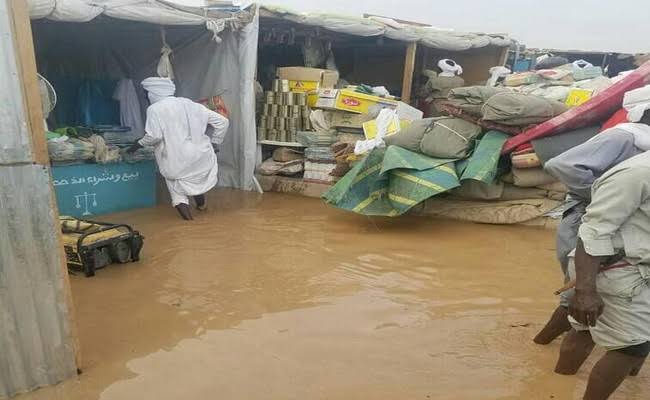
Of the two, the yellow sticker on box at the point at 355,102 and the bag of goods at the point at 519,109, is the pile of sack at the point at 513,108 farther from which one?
the yellow sticker on box at the point at 355,102

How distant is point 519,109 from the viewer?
5.07 meters

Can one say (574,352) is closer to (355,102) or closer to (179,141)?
(179,141)

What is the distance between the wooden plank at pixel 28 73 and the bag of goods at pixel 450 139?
4026 millimetres

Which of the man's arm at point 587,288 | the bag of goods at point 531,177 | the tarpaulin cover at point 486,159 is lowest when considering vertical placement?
the bag of goods at point 531,177

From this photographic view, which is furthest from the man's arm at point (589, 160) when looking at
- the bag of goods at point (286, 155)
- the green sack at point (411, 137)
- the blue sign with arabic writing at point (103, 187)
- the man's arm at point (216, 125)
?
the bag of goods at point (286, 155)

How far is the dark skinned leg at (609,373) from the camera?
211 cm

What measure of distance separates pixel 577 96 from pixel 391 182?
3.01 meters

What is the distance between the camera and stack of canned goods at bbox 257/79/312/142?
7.38 metres

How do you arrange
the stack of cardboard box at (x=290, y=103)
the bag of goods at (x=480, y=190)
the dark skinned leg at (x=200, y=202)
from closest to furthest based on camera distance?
the bag of goods at (x=480, y=190) < the dark skinned leg at (x=200, y=202) < the stack of cardboard box at (x=290, y=103)

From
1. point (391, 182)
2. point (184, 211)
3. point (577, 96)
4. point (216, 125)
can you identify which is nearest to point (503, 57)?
point (577, 96)

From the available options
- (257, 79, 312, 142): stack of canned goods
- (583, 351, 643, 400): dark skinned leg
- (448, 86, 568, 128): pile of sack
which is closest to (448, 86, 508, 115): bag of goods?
(448, 86, 568, 128): pile of sack

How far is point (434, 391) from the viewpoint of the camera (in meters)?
2.46

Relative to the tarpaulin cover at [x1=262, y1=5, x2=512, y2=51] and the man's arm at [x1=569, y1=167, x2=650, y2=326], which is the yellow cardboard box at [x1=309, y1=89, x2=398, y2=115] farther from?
the man's arm at [x1=569, y1=167, x2=650, y2=326]

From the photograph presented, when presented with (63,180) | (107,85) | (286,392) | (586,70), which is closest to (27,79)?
(286,392)
